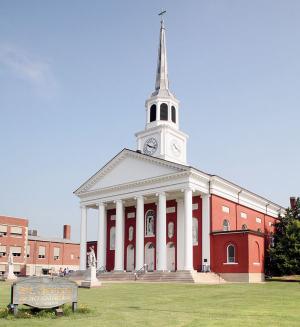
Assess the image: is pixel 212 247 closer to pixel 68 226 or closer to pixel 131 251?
pixel 131 251

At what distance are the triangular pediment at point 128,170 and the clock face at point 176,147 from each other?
5.59m

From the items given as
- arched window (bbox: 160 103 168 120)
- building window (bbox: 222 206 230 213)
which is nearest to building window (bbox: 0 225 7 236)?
arched window (bbox: 160 103 168 120)

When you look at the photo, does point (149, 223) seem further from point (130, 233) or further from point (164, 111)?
point (164, 111)

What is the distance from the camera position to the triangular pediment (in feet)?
152

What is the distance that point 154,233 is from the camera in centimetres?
4947

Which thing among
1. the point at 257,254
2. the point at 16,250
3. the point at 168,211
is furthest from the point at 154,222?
the point at 16,250

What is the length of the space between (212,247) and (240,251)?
9.58ft

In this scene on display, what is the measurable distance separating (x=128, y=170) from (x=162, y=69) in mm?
15444

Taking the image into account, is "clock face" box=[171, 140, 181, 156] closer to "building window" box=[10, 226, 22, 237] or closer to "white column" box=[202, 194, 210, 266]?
"white column" box=[202, 194, 210, 266]

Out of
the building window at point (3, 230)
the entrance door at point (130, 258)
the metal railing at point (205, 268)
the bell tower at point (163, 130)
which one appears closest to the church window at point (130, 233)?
the entrance door at point (130, 258)

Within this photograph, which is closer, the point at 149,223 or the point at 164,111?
the point at 149,223

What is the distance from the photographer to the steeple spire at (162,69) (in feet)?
181

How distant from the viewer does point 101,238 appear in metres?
51.3

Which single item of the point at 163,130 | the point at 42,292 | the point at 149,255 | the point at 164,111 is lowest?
the point at 149,255
